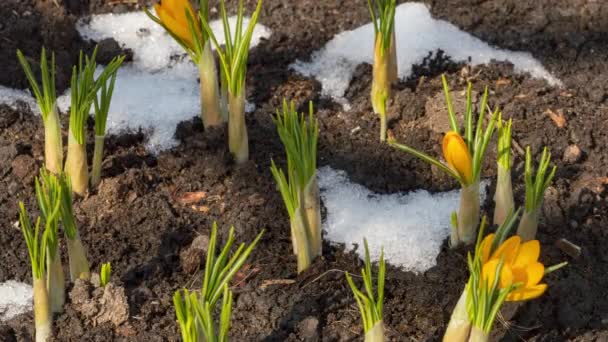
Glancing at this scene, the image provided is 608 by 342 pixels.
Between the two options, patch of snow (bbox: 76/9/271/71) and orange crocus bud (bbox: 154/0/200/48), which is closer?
orange crocus bud (bbox: 154/0/200/48)

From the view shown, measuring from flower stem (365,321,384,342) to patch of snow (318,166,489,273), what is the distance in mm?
439

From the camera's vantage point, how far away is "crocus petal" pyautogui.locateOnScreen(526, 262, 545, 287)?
2.19 metres

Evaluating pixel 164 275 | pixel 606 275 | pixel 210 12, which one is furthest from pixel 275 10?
pixel 606 275

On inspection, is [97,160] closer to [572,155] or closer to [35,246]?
[35,246]

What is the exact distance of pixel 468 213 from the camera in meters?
2.58

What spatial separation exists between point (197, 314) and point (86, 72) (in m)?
0.81

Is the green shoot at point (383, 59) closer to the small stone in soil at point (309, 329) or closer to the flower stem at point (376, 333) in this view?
the small stone in soil at point (309, 329)

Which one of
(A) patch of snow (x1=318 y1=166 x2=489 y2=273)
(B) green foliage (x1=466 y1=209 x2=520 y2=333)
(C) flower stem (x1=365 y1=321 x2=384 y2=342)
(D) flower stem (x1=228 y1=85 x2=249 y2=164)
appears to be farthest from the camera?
(D) flower stem (x1=228 y1=85 x2=249 y2=164)

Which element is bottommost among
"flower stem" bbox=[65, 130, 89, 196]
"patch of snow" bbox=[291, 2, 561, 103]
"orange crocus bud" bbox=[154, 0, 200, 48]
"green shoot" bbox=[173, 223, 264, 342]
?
"green shoot" bbox=[173, 223, 264, 342]

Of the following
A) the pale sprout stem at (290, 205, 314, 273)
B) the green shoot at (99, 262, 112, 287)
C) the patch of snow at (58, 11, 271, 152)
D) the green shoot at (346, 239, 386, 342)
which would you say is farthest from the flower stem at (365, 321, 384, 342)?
the patch of snow at (58, 11, 271, 152)

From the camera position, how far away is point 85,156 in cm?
274

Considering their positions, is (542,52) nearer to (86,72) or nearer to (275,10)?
(275,10)

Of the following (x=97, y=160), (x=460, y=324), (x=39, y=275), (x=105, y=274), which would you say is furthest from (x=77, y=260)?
(x=460, y=324)

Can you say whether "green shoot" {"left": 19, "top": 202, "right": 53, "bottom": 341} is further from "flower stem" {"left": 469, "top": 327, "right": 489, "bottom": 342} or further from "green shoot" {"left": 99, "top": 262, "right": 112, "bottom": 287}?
"flower stem" {"left": 469, "top": 327, "right": 489, "bottom": 342}
